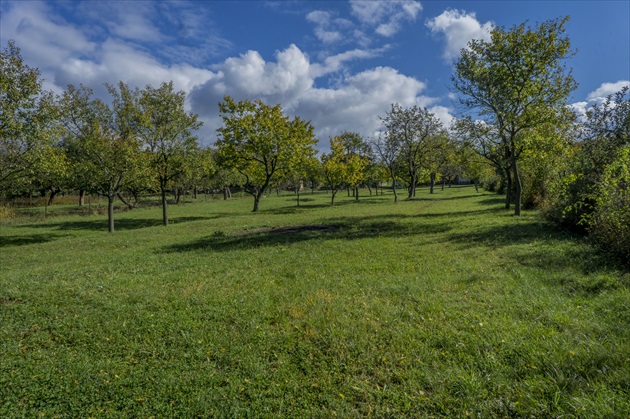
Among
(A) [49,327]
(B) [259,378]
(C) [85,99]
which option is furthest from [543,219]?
(C) [85,99]

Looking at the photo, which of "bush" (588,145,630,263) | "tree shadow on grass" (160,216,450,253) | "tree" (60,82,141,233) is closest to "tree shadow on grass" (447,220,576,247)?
"tree shadow on grass" (160,216,450,253)

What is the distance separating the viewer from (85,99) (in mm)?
22328

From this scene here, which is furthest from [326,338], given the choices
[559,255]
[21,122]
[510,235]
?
[21,122]

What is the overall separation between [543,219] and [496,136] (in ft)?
25.3

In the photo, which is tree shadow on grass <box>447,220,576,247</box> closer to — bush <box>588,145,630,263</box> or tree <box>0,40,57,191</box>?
bush <box>588,145,630,263</box>

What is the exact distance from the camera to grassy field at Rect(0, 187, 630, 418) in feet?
13.0

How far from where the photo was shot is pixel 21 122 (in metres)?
16.5

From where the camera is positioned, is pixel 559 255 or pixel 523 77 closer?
pixel 559 255

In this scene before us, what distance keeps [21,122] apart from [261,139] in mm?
20095

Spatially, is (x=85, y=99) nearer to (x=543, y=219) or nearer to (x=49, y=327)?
(x=49, y=327)

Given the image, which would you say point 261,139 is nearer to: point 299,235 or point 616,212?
point 299,235

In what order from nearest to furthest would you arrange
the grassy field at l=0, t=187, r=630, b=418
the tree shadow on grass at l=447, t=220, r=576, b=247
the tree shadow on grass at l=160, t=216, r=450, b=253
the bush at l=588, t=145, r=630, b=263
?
the grassy field at l=0, t=187, r=630, b=418, the bush at l=588, t=145, r=630, b=263, the tree shadow on grass at l=447, t=220, r=576, b=247, the tree shadow on grass at l=160, t=216, r=450, b=253

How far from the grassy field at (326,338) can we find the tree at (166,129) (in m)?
17.8

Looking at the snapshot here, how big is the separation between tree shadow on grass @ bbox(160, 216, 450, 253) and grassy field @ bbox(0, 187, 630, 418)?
3.88 meters
